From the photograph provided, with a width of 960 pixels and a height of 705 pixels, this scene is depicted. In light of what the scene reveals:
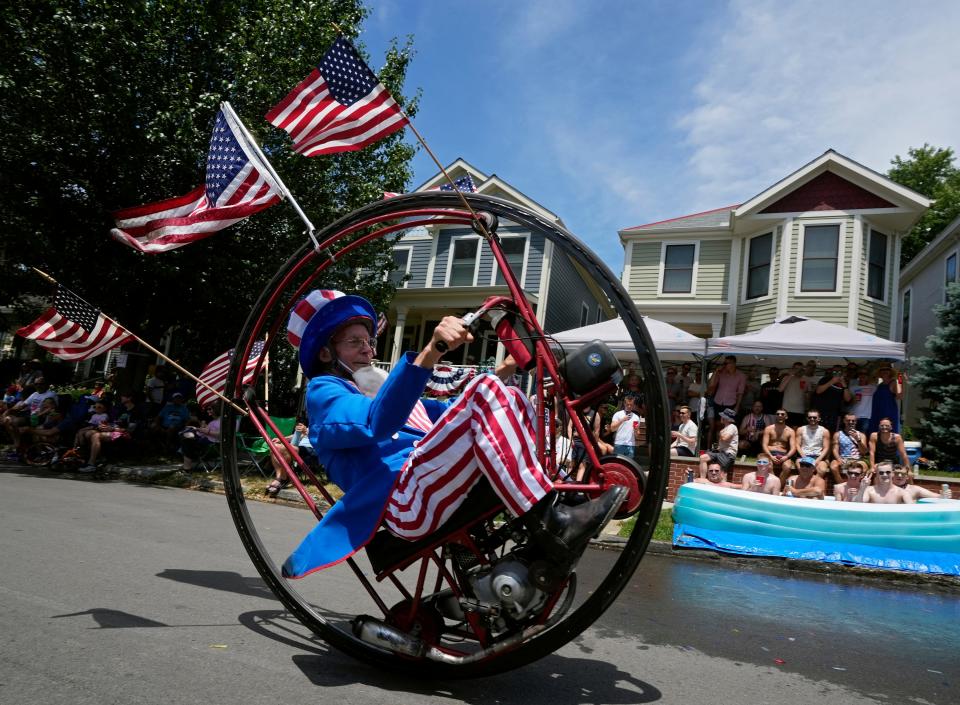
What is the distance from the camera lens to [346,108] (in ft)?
13.0

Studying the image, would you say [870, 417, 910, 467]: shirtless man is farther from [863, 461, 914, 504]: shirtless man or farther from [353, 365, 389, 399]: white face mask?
[353, 365, 389, 399]: white face mask

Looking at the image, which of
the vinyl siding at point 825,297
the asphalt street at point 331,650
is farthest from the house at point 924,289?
the asphalt street at point 331,650

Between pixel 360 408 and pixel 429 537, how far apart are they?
58 centimetres

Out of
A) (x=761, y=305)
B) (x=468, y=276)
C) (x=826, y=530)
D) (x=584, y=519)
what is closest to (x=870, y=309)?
(x=761, y=305)

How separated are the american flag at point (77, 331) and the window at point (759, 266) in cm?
1688

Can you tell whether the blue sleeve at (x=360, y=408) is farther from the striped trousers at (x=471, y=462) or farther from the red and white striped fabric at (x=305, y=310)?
the red and white striped fabric at (x=305, y=310)

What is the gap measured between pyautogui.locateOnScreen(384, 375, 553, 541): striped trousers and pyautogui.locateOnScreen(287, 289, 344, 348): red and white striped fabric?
97 centimetres

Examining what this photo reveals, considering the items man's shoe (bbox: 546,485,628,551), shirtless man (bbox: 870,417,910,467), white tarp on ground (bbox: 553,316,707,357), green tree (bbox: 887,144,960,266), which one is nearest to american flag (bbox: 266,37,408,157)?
man's shoe (bbox: 546,485,628,551)

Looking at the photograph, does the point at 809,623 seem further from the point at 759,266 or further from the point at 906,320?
the point at 906,320

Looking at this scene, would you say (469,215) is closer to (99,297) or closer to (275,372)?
(99,297)

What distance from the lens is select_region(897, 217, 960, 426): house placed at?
19156mm

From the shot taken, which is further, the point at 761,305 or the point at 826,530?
the point at 761,305

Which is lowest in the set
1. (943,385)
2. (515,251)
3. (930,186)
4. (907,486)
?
(907,486)

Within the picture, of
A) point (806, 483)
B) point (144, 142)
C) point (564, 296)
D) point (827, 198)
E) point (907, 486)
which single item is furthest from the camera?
point (564, 296)
